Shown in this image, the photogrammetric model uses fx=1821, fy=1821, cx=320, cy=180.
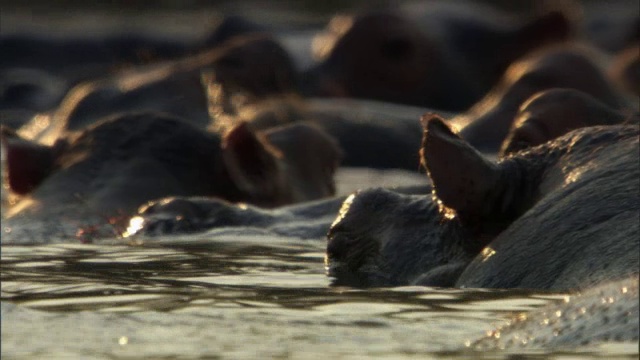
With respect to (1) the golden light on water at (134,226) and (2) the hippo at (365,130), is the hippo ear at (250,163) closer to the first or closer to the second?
(1) the golden light on water at (134,226)

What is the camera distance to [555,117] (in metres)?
6.24

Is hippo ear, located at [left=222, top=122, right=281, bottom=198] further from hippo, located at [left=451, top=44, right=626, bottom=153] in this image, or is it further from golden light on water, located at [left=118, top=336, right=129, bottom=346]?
golden light on water, located at [left=118, top=336, right=129, bottom=346]

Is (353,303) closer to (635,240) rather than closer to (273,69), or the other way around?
(635,240)

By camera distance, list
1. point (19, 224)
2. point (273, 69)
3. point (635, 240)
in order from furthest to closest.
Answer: point (273, 69) → point (19, 224) → point (635, 240)

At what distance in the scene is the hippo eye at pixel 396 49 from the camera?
52.2 ft

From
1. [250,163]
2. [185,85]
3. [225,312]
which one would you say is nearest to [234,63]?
[185,85]

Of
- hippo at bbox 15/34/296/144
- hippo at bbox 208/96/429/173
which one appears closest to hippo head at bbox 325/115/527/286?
hippo at bbox 15/34/296/144

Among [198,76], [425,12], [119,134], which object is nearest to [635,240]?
[119,134]

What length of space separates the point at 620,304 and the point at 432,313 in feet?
2.41

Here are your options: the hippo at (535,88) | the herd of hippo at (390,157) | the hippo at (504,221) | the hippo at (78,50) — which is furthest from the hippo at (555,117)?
the hippo at (78,50)

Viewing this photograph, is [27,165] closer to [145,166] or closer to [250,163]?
[145,166]

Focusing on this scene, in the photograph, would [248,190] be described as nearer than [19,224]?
No

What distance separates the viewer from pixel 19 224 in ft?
26.7

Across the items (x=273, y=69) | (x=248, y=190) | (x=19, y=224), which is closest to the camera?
(x=19, y=224)
